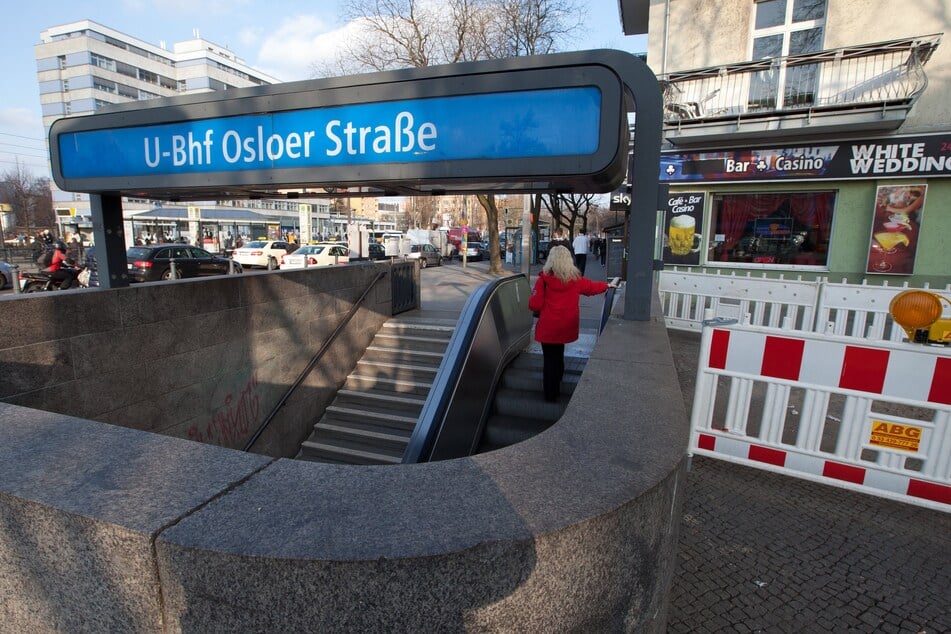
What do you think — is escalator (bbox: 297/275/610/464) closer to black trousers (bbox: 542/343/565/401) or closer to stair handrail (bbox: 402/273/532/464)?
stair handrail (bbox: 402/273/532/464)

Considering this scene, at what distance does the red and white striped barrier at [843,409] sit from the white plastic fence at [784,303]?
350cm

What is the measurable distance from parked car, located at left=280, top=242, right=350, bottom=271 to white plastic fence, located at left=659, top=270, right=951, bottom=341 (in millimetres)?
15009

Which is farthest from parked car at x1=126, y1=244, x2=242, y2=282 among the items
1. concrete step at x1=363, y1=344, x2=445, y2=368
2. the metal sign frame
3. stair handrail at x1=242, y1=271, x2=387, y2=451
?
the metal sign frame

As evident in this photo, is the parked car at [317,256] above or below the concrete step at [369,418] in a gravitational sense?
above

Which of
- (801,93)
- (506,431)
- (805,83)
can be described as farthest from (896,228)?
(506,431)

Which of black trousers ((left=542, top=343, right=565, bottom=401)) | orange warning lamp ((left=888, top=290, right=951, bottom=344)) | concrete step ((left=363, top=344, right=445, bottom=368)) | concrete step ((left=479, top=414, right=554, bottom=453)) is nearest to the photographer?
orange warning lamp ((left=888, top=290, right=951, bottom=344))

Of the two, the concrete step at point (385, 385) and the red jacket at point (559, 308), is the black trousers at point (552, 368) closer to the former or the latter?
the red jacket at point (559, 308)

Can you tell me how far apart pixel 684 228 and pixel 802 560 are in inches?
459

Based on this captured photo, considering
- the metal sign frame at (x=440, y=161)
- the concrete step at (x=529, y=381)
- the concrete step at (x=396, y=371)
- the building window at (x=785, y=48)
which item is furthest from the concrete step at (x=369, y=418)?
the building window at (x=785, y=48)

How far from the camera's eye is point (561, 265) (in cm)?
468

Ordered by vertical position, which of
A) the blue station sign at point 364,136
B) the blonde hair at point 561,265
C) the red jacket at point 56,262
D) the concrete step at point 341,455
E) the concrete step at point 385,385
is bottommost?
the concrete step at point 341,455

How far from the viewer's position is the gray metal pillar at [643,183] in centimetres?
322

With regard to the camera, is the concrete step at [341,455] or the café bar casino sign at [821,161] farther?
the café bar casino sign at [821,161]

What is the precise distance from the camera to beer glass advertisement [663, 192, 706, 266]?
12914 millimetres
